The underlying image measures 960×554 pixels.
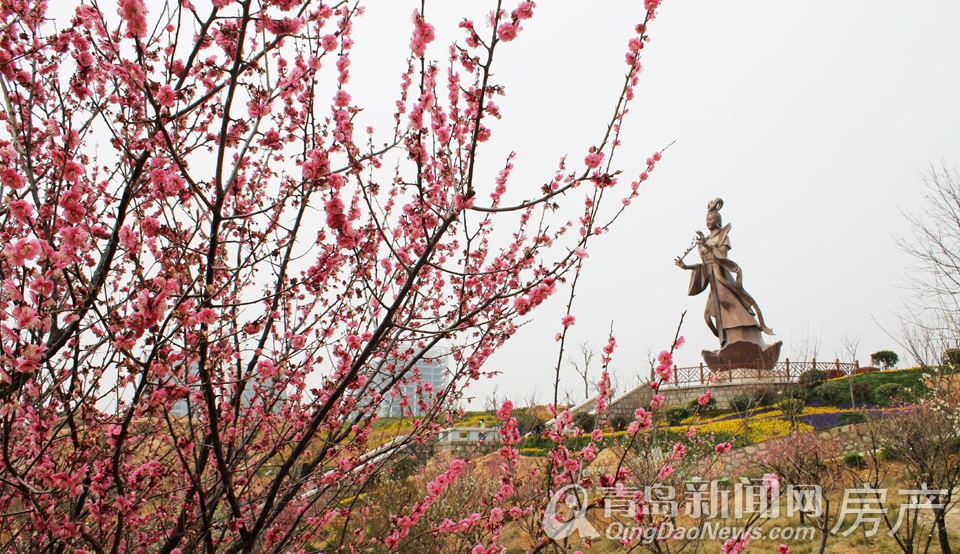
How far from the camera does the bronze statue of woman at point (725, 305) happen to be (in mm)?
18422

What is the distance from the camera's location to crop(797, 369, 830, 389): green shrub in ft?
51.4

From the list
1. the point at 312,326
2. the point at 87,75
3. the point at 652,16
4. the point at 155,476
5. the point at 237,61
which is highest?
the point at 652,16

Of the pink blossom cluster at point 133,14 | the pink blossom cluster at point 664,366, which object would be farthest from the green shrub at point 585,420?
the pink blossom cluster at point 133,14

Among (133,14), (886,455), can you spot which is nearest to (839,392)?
(886,455)

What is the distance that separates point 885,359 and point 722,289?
7.39 m

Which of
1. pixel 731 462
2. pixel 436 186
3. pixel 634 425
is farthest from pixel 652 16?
pixel 731 462

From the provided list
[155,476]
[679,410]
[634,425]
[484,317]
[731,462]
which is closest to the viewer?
[155,476]

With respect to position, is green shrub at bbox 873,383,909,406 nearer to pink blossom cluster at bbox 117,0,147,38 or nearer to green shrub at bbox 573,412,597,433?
green shrub at bbox 573,412,597,433

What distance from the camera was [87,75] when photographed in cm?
216

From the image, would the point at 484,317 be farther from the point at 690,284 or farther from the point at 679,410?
the point at 690,284

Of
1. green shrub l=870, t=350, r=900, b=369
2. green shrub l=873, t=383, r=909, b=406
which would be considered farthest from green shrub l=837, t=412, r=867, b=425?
green shrub l=870, t=350, r=900, b=369

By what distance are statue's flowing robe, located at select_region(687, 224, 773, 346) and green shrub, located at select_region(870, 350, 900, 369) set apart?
6046mm

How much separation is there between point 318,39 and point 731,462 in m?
13.3

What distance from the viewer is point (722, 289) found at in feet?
63.5
